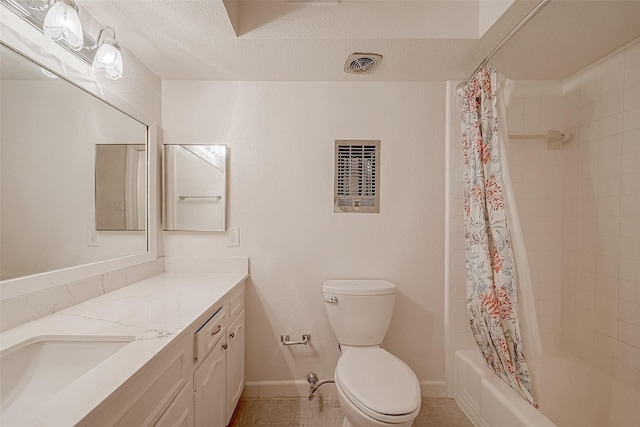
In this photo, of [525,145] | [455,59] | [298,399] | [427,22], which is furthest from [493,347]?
[427,22]

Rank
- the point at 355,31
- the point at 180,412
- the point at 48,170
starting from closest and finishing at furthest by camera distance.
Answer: the point at 180,412
the point at 48,170
the point at 355,31

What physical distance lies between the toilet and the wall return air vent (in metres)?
0.49

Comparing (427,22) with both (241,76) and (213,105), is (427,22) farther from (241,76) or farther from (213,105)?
(213,105)

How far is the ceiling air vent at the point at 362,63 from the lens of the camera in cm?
157

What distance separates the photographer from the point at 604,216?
1.65 meters

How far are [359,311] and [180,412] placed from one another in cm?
101

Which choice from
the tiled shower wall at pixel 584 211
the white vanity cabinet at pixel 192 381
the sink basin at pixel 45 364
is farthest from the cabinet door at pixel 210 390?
the tiled shower wall at pixel 584 211

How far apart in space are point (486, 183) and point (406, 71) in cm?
84

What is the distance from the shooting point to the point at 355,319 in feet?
5.50

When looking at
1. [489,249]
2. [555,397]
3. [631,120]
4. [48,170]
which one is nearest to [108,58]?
[48,170]

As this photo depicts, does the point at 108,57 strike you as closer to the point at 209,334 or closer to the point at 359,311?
the point at 209,334

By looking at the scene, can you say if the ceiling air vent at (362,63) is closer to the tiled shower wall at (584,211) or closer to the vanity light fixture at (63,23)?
the tiled shower wall at (584,211)

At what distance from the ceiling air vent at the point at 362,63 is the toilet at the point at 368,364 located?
4.26 feet

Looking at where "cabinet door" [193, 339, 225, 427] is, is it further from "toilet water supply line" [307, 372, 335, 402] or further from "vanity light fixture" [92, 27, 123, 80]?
"vanity light fixture" [92, 27, 123, 80]
